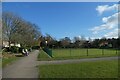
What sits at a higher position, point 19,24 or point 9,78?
point 19,24

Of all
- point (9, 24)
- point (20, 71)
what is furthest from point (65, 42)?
point (20, 71)

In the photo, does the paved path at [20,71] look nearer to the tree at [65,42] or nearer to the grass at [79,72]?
the grass at [79,72]

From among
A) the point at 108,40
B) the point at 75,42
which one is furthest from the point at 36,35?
the point at 108,40

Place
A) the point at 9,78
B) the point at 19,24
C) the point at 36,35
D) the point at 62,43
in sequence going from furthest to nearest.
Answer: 1. the point at 62,43
2. the point at 36,35
3. the point at 19,24
4. the point at 9,78

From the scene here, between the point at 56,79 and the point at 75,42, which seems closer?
the point at 56,79

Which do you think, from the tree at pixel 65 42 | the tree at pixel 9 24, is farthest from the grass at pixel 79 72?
the tree at pixel 65 42

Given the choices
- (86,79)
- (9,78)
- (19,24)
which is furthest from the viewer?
(19,24)

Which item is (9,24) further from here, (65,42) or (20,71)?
(65,42)

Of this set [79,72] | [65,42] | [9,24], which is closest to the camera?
[79,72]

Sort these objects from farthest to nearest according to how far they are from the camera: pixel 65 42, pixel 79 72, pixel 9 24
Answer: pixel 65 42 < pixel 9 24 < pixel 79 72

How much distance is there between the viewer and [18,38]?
181ft

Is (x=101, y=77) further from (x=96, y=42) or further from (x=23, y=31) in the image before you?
(x=96, y=42)

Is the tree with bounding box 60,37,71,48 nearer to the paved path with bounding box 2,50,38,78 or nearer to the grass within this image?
the paved path with bounding box 2,50,38,78

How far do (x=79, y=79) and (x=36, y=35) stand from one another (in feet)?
215
